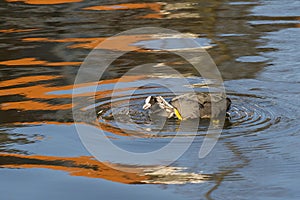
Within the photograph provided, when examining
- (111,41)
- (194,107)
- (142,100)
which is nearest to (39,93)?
(142,100)

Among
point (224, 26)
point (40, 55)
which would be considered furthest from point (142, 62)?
point (224, 26)

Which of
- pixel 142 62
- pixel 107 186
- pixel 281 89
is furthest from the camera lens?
pixel 142 62

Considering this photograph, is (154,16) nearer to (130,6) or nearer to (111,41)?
(130,6)

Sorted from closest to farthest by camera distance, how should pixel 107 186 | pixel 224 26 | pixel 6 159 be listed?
pixel 107 186 → pixel 6 159 → pixel 224 26

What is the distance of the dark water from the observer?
5434 millimetres

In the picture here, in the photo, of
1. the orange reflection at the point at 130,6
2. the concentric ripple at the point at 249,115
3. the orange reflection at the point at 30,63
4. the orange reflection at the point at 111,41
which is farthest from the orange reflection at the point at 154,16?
the concentric ripple at the point at 249,115

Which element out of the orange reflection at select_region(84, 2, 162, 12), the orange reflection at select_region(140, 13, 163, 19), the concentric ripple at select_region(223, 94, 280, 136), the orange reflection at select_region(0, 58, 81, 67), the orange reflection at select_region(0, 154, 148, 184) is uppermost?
the orange reflection at select_region(84, 2, 162, 12)

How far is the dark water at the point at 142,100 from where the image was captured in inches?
214

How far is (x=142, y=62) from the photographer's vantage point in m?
8.79

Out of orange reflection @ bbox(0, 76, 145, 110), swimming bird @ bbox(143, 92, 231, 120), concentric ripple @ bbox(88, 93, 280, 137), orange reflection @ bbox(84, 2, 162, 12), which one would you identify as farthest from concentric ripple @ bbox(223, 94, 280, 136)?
orange reflection @ bbox(84, 2, 162, 12)

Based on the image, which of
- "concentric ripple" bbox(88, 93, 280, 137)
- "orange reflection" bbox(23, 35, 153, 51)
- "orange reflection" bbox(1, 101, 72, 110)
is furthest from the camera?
"orange reflection" bbox(23, 35, 153, 51)

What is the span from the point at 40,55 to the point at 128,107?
2551 millimetres

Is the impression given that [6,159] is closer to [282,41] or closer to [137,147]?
[137,147]

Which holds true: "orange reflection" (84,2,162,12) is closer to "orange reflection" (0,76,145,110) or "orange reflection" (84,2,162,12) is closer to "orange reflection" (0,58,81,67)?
"orange reflection" (0,58,81,67)
